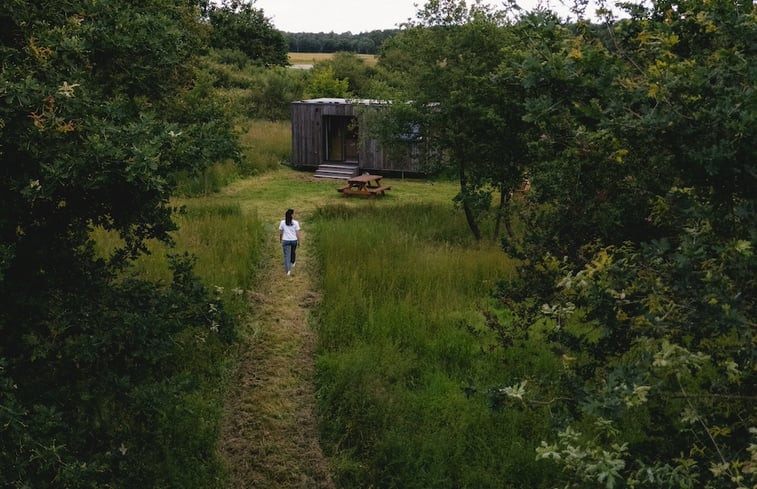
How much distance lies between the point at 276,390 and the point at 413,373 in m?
2.11

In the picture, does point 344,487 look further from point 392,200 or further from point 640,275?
point 392,200

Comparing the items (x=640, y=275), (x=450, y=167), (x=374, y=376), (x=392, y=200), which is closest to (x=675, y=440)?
(x=640, y=275)

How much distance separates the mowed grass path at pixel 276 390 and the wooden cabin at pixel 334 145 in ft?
33.8

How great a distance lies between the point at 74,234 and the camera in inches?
257

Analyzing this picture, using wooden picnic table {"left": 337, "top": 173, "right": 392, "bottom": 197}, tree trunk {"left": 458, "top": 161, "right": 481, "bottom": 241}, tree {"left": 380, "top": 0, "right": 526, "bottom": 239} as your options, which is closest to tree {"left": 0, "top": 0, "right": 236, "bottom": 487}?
tree {"left": 380, "top": 0, "right": 526, "bottom": 239}

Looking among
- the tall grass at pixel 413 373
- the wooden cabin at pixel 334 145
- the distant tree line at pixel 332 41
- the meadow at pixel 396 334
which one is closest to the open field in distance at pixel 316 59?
the distant tree line at pixel 332 41

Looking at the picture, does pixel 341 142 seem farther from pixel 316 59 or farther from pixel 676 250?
pixel 316 59

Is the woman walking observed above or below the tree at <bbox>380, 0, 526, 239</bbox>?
below

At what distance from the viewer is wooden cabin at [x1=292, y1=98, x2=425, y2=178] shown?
86.0ft

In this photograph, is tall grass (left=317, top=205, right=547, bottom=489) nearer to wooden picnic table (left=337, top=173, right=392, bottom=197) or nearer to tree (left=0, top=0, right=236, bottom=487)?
tree (left=0, top=0, right=236, bottom=487)

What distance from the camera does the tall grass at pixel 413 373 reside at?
795cm

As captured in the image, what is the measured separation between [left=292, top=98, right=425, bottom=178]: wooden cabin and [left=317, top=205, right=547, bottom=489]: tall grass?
38.9 feet

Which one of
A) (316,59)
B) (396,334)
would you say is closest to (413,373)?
(396,334)

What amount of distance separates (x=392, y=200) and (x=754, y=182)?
717 inches
